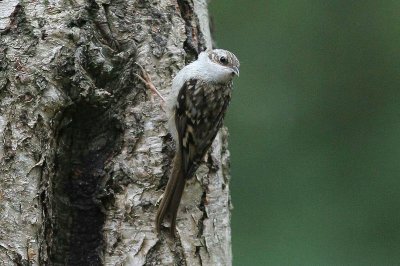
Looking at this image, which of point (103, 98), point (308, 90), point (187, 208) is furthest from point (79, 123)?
point (308, 90)

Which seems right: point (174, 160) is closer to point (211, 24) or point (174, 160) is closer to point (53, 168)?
point (53, 168)

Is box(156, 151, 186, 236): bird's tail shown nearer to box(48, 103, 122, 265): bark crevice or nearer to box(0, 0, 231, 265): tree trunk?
box(0, 0, 231, 265): tree trunk

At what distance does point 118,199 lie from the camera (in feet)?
11.7

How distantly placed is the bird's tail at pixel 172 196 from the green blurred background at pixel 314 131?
157cm

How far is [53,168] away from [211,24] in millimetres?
1145

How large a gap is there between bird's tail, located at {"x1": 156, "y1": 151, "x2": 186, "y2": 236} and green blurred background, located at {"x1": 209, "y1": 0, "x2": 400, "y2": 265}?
5.14ft

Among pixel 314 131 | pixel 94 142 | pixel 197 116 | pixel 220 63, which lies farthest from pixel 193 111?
pixel 314 131

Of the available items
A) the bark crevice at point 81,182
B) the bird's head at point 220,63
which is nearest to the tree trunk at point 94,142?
the bark crevice at point 81,182

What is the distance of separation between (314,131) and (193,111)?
90.6 inches

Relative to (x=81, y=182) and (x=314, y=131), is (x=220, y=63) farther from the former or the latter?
(x=314, y=131)

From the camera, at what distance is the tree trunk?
3385 millimetres

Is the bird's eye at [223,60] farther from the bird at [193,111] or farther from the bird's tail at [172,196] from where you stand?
the bird's tail at [172,196]

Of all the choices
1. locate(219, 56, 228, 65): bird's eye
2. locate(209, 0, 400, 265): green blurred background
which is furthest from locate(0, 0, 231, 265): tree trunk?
locate(209, 0, 400, 265): green blurred background

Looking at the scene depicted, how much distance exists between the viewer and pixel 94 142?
3.63 m
